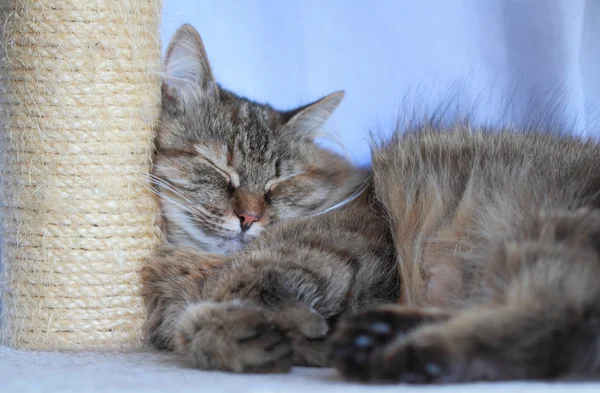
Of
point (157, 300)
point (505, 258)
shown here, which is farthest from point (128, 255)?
point (505, 258)

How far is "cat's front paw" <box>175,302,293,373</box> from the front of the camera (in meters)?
1.25

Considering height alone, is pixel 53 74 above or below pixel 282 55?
below

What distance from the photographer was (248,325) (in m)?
1.27

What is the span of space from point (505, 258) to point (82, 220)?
1082 mm

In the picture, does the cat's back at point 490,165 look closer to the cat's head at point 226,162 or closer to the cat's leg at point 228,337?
the cat's head at point 226,162

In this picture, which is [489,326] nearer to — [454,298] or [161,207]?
[454,298]

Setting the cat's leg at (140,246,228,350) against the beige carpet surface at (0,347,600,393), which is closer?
the beige carpet surface at (0,347,600,393)

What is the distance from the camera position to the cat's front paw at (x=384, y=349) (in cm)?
106

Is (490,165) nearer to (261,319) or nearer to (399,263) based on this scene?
(399,263)

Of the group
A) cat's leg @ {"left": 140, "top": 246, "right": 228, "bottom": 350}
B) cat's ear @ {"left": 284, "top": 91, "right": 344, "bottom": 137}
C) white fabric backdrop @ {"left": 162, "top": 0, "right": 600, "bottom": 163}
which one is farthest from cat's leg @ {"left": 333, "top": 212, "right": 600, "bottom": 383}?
white fabric backdrop @ {"left": 162, "top": 0, "right": 600, "bottom": 163}

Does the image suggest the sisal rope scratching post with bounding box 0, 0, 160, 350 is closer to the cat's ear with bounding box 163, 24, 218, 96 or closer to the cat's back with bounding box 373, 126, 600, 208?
the cat's ear with bounding box 163, 24, 218, 96

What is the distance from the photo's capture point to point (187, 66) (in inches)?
78.7

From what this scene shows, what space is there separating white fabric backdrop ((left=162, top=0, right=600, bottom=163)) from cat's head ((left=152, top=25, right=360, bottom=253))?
0.30 meters

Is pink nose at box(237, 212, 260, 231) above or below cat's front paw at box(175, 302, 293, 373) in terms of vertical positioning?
above
